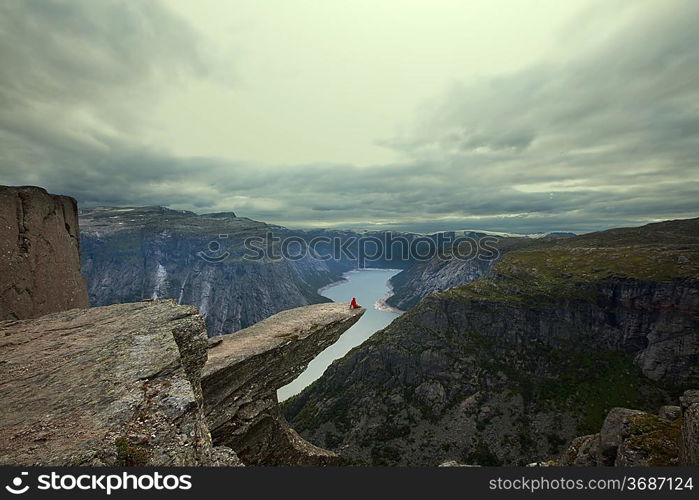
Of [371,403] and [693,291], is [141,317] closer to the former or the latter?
[371,403]

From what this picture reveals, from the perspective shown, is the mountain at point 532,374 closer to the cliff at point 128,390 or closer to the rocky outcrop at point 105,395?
the cliff at point 128,390

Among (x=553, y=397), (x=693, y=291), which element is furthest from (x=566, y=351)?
(x=693, y=291)

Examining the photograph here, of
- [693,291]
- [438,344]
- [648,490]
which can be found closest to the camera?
[648,490]

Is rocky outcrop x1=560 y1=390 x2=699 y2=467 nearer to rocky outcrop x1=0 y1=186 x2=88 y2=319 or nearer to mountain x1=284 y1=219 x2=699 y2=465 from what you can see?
rocky outcrop x1=0 y1=186 x2=88 y2=319

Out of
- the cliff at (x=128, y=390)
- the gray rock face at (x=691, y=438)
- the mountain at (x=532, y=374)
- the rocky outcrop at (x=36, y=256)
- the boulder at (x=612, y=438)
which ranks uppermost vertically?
the rocky outcrop at (x=36, y=256)

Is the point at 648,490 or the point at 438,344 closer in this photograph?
the point at 648,490

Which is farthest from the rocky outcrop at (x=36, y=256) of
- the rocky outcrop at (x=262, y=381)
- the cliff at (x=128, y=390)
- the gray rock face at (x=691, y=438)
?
the gray rock face at (x=691, y=438)
